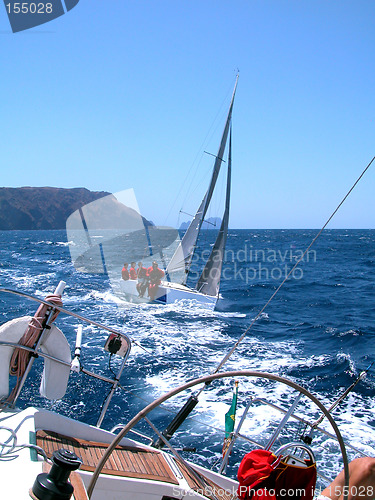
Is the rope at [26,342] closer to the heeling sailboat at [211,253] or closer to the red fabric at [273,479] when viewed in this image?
the red fabric at [273,479]

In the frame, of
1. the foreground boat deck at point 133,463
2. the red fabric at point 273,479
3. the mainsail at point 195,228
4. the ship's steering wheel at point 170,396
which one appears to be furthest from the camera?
the mainsail at point 195,228

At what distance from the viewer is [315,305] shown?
17359mm

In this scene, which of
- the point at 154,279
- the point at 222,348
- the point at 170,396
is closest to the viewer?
the point at 170,396

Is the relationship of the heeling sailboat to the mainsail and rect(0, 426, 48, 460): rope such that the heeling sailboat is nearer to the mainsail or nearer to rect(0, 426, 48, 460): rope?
the mainsail

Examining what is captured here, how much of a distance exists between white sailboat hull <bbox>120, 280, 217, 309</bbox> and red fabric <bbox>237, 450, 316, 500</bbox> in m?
14.1

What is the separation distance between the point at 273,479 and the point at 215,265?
1660 cm

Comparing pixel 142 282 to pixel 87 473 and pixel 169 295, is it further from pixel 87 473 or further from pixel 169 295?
pixel 87 473

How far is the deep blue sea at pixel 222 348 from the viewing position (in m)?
6.82

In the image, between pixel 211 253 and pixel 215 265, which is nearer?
pixel 215 265

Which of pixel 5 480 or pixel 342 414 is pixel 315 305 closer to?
pixel 342 414

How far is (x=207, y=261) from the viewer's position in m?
19.2

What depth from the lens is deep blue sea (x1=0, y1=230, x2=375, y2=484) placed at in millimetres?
6820

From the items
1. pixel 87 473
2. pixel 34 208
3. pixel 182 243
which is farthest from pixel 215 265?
pixel 34 208

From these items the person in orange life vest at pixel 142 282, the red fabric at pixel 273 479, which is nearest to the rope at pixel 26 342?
the red fabric at pixel 273 479
